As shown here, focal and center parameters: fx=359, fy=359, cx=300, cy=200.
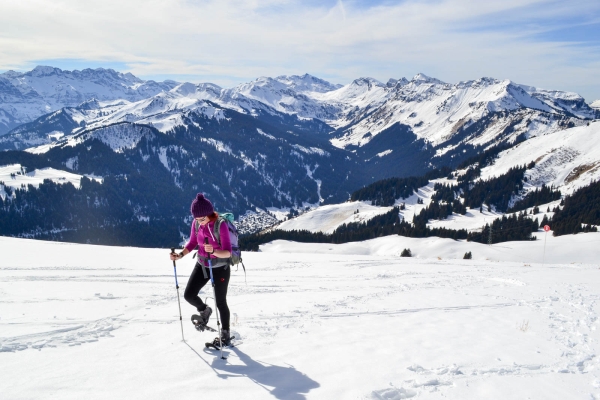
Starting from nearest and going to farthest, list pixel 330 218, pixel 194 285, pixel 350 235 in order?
pixel 194 285, pixel 350 235, pixel 330 218

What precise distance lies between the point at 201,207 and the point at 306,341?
3.69 m

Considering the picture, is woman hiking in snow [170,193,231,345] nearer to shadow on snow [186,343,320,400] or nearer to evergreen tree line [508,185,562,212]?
shadow on snow [186,343,320,400]

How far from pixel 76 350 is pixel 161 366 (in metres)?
1.94

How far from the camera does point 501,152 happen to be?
181 metres

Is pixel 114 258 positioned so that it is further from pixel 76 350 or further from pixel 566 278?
pixel 566 278

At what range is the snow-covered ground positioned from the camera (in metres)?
5.71

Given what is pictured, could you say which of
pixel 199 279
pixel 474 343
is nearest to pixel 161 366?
pixel 199 279

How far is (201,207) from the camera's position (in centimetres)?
706

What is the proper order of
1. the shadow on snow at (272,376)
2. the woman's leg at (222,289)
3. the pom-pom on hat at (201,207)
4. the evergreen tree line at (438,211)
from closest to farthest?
the shadow on snow at (272,376)
the pom-pom on hat at (201,207)
the woman's leg at (222,289)
the evergreen tree line at (438,211)

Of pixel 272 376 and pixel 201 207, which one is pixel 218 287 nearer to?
pixel 201 207

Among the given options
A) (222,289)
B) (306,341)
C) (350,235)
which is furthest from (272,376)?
(350,235)

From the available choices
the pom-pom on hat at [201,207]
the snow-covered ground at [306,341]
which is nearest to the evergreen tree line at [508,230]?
the snow-covered ground at [306,341]

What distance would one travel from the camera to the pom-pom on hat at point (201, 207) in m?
6.99

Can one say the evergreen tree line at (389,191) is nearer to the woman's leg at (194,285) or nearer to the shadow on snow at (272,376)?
the woman's leg at (194,285)
